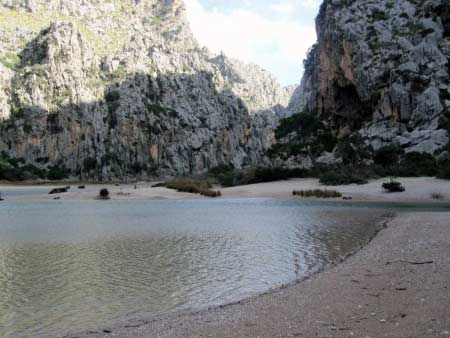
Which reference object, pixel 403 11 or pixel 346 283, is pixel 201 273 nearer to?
pixel 346 283

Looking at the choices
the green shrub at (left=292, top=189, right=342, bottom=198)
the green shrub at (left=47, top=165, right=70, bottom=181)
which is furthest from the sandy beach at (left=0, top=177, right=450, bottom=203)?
the green shrub at (left=47, top=165, right=70, bottom=181)

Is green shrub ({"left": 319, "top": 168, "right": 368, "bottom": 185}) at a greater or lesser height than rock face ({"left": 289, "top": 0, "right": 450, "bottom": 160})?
lesser

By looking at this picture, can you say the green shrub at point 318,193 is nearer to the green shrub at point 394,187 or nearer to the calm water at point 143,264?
the green shrub at point 394,187

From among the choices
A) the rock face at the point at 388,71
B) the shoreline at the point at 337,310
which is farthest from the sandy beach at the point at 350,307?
the rock face at the point at 388,71

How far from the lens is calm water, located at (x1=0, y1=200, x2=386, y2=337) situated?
29.7ft

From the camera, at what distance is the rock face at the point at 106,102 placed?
124 m

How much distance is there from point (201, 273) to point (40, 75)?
128 meters

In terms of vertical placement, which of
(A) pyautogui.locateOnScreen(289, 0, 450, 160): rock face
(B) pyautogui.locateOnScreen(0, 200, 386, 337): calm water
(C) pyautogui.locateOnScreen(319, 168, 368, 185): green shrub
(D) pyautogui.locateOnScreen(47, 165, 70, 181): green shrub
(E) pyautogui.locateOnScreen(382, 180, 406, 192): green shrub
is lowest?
(B) pyautogui.locateOnScreen(0, 200, 386, 337): calm water

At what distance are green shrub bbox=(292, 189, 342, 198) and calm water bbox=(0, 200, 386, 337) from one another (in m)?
18.2

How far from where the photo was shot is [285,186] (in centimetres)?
5166

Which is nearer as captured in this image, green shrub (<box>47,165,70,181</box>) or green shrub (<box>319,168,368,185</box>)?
green shrub (<box>319,168,368,185</box>)

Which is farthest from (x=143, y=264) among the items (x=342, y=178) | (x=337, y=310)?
(x=342, y=178)

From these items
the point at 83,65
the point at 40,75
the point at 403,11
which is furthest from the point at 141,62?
the point at 403,11

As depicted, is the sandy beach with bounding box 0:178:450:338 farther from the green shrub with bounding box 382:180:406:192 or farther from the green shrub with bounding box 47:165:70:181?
the green shrub with bounding box 47:165:70:181
